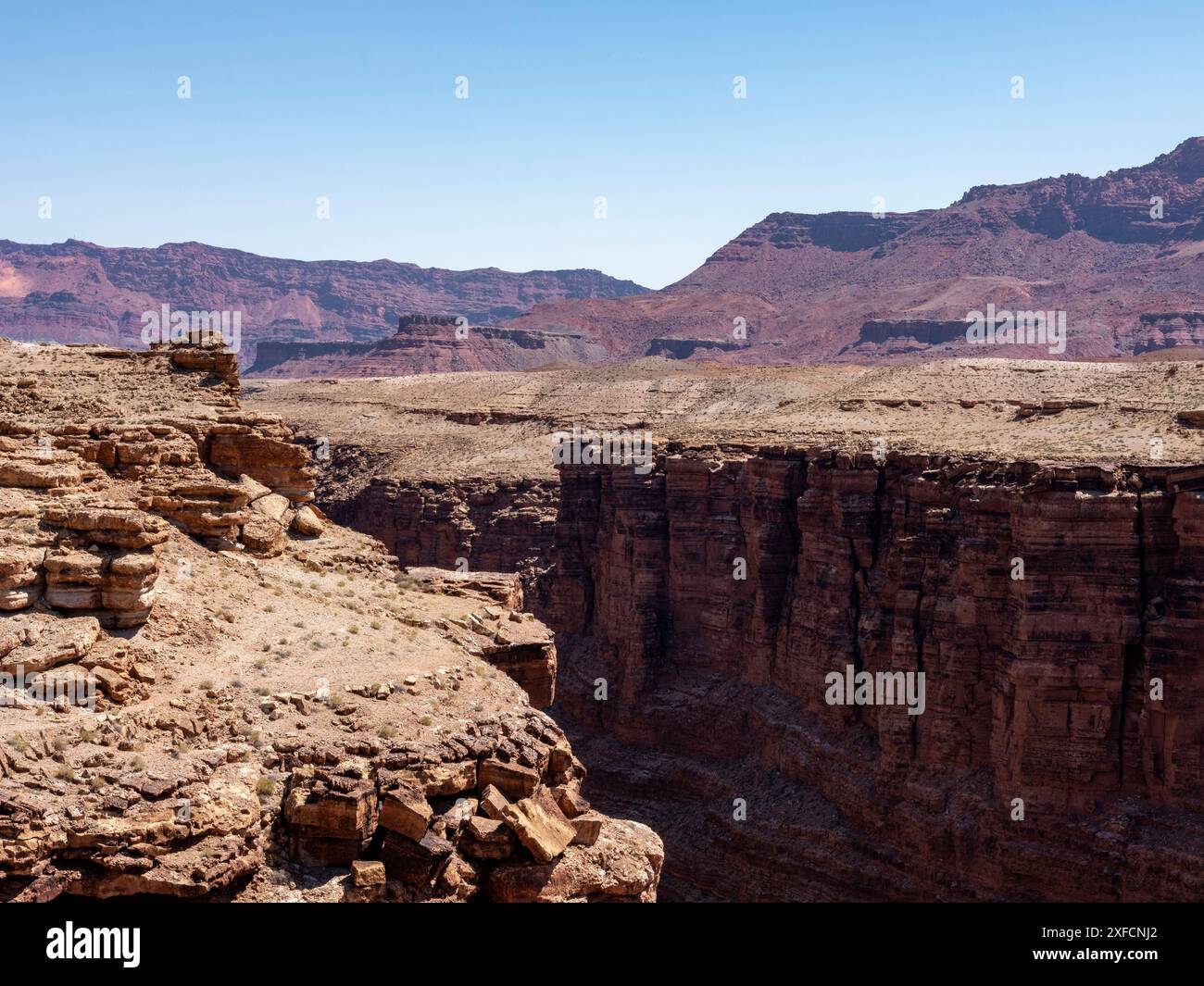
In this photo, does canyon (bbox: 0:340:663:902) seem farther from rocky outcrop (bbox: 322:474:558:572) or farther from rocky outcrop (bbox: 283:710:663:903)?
rocky outcrop (bbox: 322:474:558:572)

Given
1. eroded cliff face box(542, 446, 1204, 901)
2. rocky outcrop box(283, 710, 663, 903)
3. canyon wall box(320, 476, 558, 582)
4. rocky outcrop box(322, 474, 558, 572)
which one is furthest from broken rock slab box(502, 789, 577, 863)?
rocky outcrop box(322, 474, 558, 572)

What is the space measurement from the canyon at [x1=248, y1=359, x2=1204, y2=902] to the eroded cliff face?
93mm

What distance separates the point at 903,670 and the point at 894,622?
2.40 meters

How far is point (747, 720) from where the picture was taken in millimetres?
62281

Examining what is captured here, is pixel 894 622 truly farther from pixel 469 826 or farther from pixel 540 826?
pixel 469 826

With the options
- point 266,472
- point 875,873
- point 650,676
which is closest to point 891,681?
point 875,873

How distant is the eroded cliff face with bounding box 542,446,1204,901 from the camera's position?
1750 inches

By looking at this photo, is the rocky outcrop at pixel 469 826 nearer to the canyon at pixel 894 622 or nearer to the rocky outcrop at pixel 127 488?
the rocky outcrop at pixel 127 488

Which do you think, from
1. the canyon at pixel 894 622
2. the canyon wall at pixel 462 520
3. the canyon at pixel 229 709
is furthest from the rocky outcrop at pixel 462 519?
the canyon at pixel 229 709

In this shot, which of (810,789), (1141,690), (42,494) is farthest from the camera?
(810,789)

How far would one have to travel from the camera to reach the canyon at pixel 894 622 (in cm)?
4462

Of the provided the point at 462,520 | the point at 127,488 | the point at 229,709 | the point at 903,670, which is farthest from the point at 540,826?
the point at 462,520

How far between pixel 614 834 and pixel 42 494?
1147cm

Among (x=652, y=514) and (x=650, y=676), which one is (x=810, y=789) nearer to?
(x=650, y=676)
